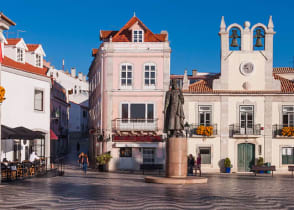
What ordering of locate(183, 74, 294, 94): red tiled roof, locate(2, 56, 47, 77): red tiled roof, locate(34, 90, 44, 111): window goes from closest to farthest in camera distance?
locate(2, 56, 47, 77): red tiled roof
locate(34, 90, 44, 111): window
locate(183, 74, 294, 94): red tiled roof

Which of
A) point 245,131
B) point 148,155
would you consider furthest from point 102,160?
point 245,131

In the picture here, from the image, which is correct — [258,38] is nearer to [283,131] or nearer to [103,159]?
[283,131]

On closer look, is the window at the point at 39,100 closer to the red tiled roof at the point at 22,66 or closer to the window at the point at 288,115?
the red tiled roof at the point at 22,66

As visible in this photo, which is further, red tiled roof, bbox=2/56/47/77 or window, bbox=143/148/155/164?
window, bbox=143/148/155/164

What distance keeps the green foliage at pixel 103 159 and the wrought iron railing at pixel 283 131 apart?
44.4 ft

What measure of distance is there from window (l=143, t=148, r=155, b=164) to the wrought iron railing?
32.7 feet

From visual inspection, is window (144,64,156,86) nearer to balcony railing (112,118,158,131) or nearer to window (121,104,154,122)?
window (121,104,154,122)

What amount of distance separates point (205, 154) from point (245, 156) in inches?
128

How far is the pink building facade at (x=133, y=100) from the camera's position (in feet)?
140

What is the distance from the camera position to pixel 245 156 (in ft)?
141

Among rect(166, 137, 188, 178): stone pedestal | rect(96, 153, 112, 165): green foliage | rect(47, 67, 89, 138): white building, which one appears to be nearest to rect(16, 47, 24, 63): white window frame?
rect(96, 153, 112, 165): green foliage

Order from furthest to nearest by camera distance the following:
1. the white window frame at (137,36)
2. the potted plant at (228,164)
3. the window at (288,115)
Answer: the white window frame at (137,36) → the window at (288,115) → the potted plant at (228,164)

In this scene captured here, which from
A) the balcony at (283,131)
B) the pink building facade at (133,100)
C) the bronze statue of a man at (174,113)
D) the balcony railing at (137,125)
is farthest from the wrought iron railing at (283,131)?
the bronze statue of a man at (174,113)

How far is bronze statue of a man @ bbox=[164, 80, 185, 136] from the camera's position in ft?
80.9
